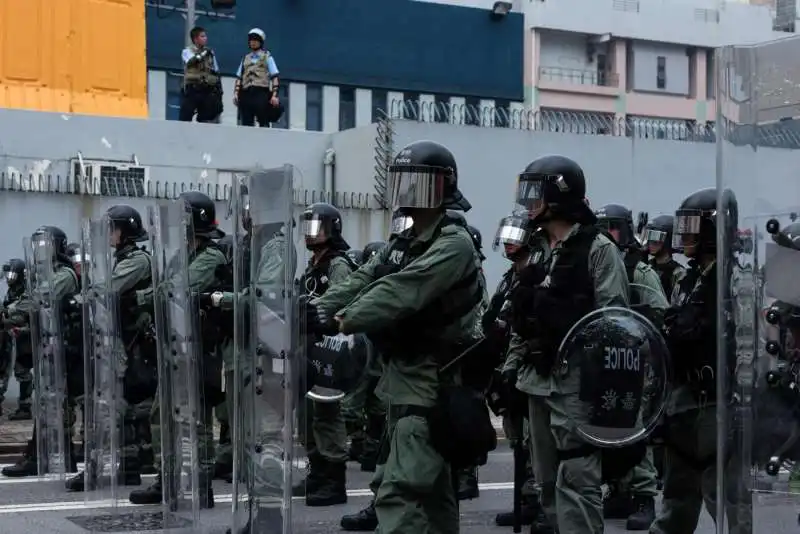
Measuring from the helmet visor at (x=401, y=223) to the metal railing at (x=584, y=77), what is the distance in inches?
1184

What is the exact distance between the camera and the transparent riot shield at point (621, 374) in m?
5.68

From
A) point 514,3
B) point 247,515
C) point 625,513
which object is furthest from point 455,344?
point 514,3

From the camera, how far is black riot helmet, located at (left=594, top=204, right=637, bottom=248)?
9656mm

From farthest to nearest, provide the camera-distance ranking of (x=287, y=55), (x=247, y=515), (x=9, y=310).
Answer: (x=287, y=55)
(x=9, y=310)
(x=247, y=515)

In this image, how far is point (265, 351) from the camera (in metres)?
6.55

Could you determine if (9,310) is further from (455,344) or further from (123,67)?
(455,344)

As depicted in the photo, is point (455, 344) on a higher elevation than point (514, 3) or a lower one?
lower

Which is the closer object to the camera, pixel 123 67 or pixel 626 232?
pixel 626 232

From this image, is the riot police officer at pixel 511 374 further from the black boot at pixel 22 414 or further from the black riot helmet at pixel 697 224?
the black boot at pixel 22 414

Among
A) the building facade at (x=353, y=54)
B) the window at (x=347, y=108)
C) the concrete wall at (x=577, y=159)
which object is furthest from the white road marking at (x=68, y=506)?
the window at (x=347, y=108)

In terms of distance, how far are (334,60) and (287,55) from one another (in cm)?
113

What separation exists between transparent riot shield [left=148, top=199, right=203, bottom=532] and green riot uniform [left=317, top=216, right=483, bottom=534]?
186cm

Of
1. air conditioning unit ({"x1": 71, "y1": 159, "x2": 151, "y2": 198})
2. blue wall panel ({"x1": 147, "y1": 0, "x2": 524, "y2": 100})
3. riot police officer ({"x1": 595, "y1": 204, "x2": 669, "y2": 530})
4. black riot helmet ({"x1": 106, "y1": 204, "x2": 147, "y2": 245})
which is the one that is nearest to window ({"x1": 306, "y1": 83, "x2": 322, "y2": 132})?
blue wall panel ({"x1": 147, "y1": 0, "x2": 524, "y2": 100})

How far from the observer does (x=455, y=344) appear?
5996 millimetres
